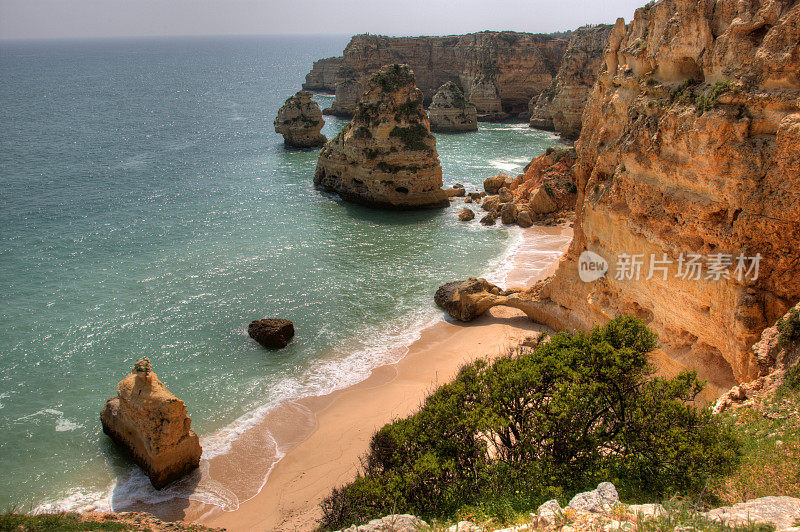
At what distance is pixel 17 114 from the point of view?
78625 mm

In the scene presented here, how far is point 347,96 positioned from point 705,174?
77.4 metres

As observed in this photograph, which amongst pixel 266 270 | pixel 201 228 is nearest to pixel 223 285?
pixel 266 270

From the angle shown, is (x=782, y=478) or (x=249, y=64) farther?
(x=249, y=64)

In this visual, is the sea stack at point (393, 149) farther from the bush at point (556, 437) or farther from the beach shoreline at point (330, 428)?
the bush at point (556, 437)

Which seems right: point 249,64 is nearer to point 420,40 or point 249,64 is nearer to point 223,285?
point 420,40

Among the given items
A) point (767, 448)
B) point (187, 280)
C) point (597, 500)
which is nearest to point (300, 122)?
point (187, 280)

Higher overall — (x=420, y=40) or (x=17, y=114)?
(x=420, y=40)

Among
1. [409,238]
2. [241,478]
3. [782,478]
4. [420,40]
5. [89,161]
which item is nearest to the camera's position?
[782,478]

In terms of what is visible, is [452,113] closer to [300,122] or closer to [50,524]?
[300,122]

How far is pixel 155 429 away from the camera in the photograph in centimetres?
1619

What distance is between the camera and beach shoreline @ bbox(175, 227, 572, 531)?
15.6 meters

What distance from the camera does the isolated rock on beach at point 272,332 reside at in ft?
77.2

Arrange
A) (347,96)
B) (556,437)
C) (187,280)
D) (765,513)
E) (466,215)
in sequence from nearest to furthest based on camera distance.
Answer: (765,513) → (556,437) → (187,280) → (466,215) → (347,96)

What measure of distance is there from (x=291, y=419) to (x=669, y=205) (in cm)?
1452
